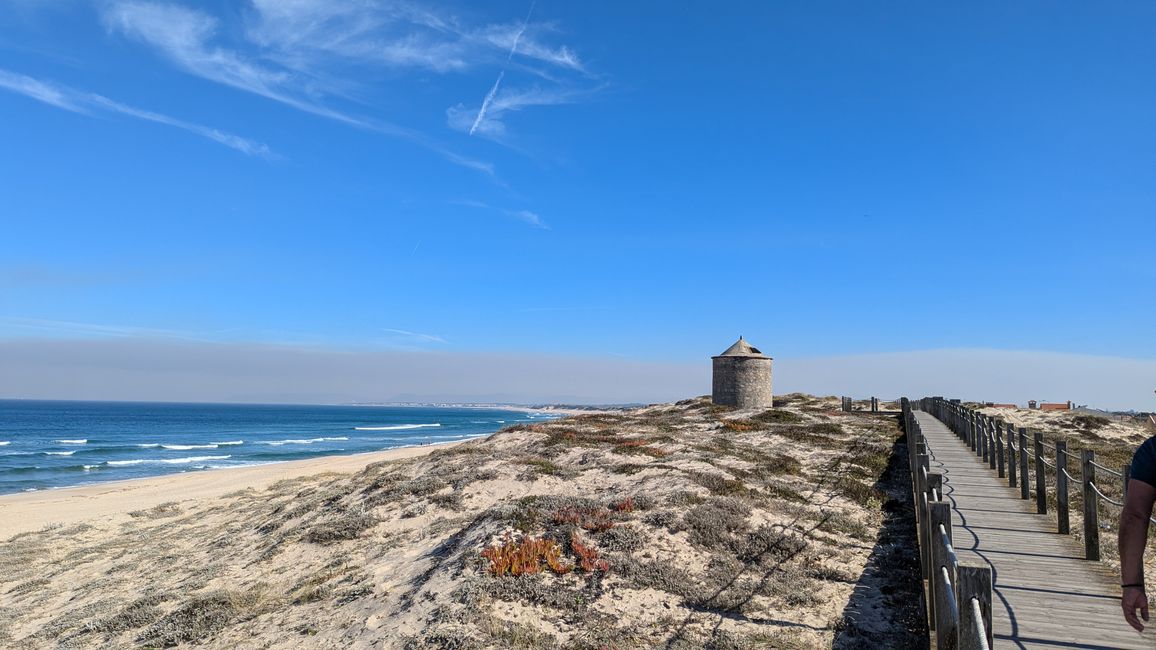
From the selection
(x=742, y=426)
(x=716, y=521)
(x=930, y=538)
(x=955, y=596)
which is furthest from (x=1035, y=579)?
(x=742, y=426)

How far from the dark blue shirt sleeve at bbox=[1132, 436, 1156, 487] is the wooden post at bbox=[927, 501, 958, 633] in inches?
79.3

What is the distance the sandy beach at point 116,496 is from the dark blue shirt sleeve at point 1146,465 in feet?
94.9

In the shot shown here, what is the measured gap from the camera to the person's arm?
3414mm

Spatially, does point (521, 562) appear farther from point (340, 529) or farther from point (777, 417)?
point (777, 417)

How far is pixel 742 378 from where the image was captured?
4347 centimetres

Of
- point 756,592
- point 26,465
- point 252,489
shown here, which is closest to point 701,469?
point 756,592

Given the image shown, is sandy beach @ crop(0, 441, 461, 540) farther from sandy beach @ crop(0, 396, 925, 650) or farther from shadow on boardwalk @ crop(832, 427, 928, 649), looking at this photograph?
shadow on boardwalk @ crop(832, 427, 928, 649)

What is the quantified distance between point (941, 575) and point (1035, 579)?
10.8 ft

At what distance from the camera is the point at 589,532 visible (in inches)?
485

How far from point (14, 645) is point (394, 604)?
7.14 meters

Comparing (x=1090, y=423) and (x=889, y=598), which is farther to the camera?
(x=1090, y=423)

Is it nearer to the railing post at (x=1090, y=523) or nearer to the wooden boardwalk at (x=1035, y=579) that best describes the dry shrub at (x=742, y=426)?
the wooden boardwalk at (x=1035, y=579)

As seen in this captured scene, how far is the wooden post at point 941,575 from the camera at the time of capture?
531cm

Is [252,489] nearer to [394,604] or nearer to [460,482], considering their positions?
[460,482]
